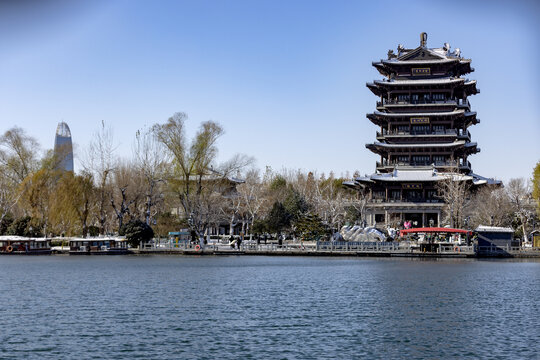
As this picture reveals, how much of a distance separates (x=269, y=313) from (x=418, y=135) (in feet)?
215

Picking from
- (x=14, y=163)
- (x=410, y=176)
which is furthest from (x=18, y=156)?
(x=410, y=176)

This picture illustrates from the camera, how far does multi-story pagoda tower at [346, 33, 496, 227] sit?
90375 millimetres

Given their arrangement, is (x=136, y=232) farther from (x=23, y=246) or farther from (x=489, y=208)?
(x=489, y=208)

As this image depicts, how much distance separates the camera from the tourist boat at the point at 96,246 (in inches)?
2997

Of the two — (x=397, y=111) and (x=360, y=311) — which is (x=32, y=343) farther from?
(x=397, y=111)

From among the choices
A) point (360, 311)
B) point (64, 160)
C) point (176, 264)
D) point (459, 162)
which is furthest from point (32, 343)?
point (459, 162)

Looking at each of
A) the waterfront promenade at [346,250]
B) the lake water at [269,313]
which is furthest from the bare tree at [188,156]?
the lake water at [269,313]

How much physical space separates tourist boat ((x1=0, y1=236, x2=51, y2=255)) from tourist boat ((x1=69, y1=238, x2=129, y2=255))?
10.3 ft

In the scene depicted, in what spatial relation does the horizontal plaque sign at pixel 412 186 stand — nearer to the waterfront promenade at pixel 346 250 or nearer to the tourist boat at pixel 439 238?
the tourist boat at pixel 439 238

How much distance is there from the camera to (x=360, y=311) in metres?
32.4

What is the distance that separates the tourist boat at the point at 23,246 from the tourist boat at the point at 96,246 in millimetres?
3141

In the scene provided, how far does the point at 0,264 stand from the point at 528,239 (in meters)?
63.2

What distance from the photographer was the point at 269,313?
31469mm

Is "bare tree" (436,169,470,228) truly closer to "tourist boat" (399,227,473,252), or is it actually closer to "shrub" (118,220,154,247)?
"tourist boat" (399,227,473,252)
